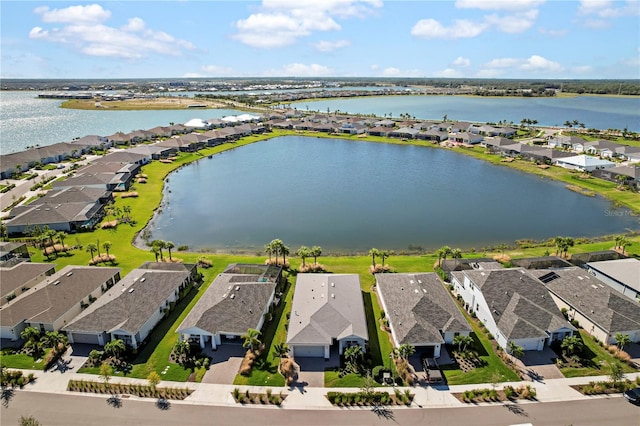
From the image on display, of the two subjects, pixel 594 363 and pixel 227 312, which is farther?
pixel 227 312

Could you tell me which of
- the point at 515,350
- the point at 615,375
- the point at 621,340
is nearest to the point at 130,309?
the point at 515,350

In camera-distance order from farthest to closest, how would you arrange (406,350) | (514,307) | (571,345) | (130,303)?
1. (130,303)
2. (514,307)
3. (571,345)
4. (406,350)

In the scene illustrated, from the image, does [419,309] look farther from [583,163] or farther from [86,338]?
[583,163]

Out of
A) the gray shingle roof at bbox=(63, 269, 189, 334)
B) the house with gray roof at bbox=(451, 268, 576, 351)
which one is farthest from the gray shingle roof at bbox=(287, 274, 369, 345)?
the gray shingle roof at bbox=(63, 269, 189, 334)

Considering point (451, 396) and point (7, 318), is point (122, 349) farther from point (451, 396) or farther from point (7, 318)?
point (451, 396)

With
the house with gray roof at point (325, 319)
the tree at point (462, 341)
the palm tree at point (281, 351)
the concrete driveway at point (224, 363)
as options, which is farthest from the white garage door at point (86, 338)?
the tree at point (462, 341)

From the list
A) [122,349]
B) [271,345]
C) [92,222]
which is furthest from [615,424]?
[92,222]

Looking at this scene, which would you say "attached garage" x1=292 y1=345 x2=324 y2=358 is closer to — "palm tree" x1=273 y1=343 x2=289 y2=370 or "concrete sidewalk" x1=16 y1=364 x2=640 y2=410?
"palm tree" x1=273 y1=343 x2=289 y2=370
